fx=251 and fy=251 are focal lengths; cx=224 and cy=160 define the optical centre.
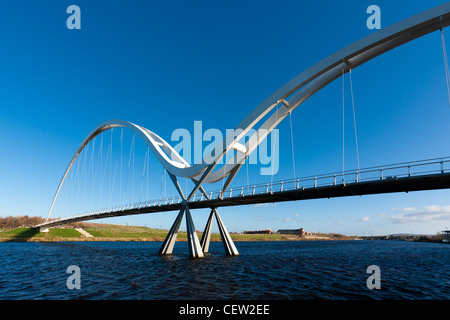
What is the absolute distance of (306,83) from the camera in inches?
917

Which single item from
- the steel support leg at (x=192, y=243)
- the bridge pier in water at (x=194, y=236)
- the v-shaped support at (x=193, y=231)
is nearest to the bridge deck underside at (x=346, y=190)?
the v-shaped support at (x=193, y=231)

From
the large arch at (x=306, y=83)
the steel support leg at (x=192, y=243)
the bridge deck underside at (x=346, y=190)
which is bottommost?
the steel support leg at (x=192, y=243)

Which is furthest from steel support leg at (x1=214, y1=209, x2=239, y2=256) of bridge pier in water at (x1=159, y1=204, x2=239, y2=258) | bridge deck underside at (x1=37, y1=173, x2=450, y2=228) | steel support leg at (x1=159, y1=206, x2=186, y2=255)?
steel support leg at (x1=159, y1=206, x2=186, y2=255)

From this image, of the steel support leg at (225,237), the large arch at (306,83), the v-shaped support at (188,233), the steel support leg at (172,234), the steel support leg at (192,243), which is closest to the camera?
the large arch at (306,83)

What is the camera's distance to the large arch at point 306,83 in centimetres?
1708

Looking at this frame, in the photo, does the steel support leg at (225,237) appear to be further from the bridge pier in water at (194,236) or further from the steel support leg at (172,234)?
the steel support leg at (172,234)

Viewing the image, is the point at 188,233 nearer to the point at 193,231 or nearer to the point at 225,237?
the point at 193,231

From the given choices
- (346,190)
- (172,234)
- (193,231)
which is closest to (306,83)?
(346,190)

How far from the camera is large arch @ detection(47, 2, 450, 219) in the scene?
17078mm

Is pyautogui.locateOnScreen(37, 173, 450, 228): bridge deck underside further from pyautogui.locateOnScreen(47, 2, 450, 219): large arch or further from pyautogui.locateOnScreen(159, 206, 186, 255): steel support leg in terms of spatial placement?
pyautogui.locateOnScreen(47, 2, 450, 219): large arch

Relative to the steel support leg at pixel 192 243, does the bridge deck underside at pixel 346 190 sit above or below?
above

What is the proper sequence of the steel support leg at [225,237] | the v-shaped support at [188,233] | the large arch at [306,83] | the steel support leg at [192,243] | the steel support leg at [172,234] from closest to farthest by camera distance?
the large arch at [306,83] < the steel support leg at [192,243] < the v-shaped support at [188,233] < the steel support leg at [172,234] < the steel support leg at [225,237]
